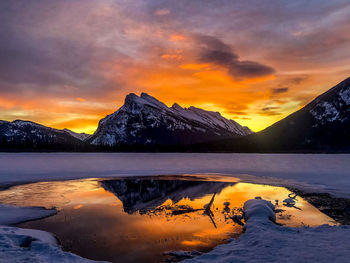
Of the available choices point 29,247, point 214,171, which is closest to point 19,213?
point 29,247

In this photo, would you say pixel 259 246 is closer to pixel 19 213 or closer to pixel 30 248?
pixel 30 248

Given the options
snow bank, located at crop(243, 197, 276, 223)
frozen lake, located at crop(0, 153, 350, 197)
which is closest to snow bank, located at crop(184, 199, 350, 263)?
snow bank, located at crop(243, 197, 276, 223)

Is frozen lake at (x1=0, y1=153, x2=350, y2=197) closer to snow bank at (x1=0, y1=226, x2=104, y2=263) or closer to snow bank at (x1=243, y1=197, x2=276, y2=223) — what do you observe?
snow bank at (x1=243, y1=197, x2=276, y2=223)

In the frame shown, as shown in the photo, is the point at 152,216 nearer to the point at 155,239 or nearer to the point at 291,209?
the point at 155,239

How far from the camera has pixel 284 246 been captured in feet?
43.4

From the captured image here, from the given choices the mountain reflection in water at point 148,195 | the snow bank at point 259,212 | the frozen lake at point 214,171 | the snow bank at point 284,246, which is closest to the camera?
the snow bank at point 284,246

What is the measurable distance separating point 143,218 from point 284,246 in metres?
10.3

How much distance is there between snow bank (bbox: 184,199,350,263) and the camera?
39.1 ft

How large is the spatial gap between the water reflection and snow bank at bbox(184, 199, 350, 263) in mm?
1222

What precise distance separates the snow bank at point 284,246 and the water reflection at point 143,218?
4.01 feet

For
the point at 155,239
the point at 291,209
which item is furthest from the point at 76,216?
the point at 291,209

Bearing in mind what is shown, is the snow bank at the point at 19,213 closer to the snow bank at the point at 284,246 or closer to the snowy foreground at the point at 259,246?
the snowy foreground at the point at 259,246

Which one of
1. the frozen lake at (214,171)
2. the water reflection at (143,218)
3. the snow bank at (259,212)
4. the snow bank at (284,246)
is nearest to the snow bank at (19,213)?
the water reflection at (143,218)

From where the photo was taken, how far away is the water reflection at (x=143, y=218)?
1427 cm
